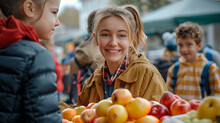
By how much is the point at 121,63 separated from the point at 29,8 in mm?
1179

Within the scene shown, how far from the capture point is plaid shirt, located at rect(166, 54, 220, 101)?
4.13m

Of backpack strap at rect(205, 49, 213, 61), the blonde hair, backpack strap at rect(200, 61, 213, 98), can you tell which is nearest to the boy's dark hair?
backpack strap at rect(200, 61, 213, 98)

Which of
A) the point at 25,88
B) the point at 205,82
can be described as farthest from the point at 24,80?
the point at 205,82

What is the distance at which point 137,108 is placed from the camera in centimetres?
157

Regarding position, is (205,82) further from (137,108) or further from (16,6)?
(16,6)

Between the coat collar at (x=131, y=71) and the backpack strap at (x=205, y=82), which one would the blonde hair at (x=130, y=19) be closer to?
the coat collar at (x=131, y=71)

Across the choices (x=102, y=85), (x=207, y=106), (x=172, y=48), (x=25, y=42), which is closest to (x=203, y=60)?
(x=172, y=48)

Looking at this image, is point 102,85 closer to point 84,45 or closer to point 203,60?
point 84,45

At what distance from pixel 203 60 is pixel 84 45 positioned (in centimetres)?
219

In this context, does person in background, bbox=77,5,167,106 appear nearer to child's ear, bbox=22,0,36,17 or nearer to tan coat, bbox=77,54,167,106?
tan coat, bbox=77,54,167,106

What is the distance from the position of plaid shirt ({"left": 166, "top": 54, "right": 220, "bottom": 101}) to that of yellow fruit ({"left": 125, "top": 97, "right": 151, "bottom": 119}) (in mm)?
2841

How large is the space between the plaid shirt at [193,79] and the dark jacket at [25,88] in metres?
3.21

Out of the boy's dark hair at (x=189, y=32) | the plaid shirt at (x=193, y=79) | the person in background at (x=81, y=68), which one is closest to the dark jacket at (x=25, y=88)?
the person in background at (x=81, y=68)

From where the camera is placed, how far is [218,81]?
161 inches
